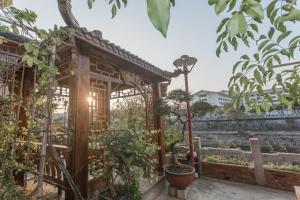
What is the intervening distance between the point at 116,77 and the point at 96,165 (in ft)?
6.39

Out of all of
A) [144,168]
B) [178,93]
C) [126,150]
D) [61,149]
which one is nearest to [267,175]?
[178,93]

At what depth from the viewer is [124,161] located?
8.61 feet

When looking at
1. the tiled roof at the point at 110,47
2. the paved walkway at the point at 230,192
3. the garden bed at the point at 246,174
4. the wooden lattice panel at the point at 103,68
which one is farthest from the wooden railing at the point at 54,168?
the garden bed at the point at 246,174

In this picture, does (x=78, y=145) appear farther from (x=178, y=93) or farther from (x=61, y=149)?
(x=178, y=93)

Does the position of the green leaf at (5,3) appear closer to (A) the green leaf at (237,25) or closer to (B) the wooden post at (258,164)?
(A) the green leaf at (237,25)

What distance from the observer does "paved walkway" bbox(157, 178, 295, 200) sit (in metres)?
3.89

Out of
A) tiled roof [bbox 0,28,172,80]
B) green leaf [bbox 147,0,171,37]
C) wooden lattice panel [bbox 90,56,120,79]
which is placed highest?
tiled roof [bbox 0,28,172,80]

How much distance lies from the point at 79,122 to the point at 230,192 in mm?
3980

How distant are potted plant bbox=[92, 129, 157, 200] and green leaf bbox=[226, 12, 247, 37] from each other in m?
2.48

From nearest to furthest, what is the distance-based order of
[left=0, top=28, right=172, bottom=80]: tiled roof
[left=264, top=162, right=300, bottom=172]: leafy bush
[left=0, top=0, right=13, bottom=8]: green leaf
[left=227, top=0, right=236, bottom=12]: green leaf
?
[left=227, top=0, right=236, bottom=12]: green leaf < [left=0, top=0, right=13, bottom=8]: green leaf < [left=0, top=28, right=172, bottom=80]: tiled roof < [left=264, top=162, right=300, bottom=172]: leafy bush

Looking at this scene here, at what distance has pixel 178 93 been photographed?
175 inches

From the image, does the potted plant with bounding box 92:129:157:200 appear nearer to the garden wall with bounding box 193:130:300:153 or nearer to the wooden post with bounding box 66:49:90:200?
the wooden post with bounding box 66:49:90:200

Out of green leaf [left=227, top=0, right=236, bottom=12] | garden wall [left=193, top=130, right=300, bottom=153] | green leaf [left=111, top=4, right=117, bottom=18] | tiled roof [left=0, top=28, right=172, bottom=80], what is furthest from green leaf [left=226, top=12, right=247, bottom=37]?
garden wall [left=193, top=130, right=300, bottom=153]

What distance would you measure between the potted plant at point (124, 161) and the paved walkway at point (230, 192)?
59.7 inches
